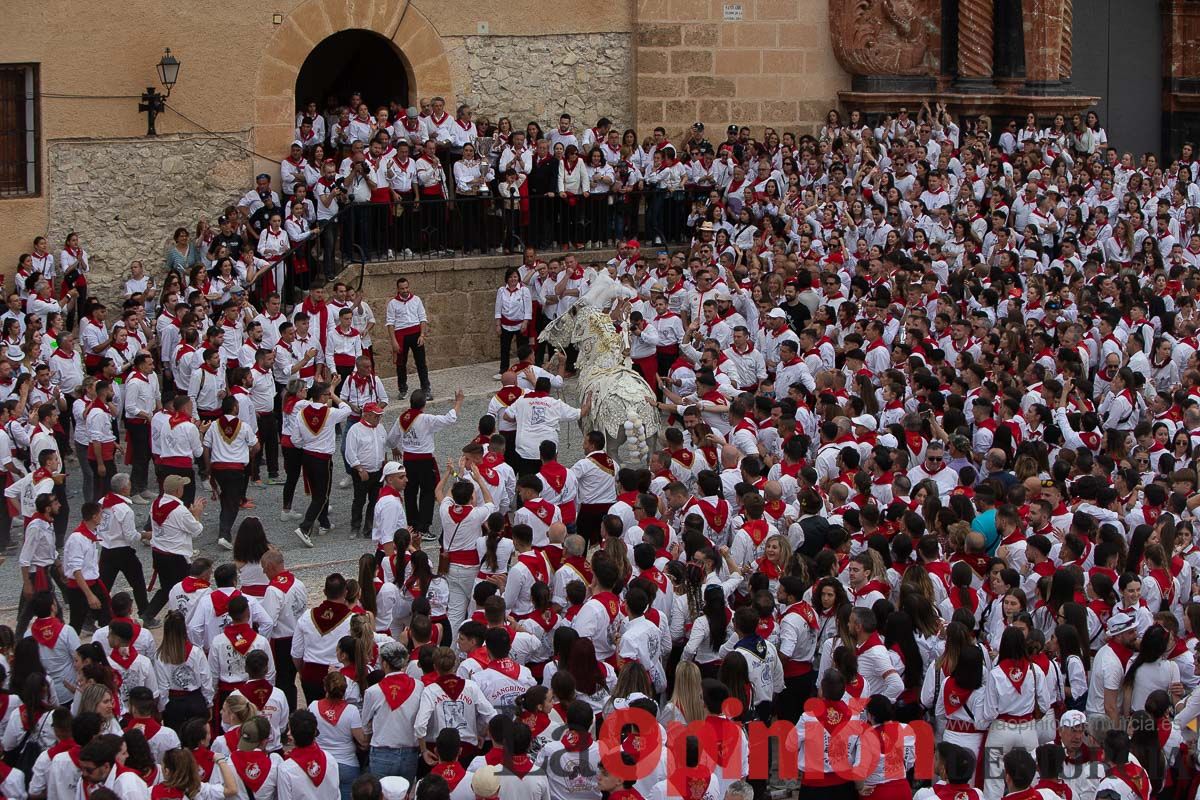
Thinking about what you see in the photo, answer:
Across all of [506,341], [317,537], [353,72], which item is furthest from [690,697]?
[353,72]

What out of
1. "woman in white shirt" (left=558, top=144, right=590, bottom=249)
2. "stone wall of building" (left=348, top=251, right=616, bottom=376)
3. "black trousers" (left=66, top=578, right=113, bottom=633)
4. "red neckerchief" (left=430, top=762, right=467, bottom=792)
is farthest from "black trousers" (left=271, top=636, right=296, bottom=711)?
"woman in white shirt" (left=558, top=144, right=590, bottom=249)

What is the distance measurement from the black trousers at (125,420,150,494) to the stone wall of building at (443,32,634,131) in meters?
9.08

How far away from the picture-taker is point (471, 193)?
21734 mm

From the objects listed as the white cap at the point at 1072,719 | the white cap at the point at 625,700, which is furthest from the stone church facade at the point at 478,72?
the white cap at the point at 1072,719

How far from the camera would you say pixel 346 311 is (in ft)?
58.1

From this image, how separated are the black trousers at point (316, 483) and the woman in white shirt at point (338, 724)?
18.3ft

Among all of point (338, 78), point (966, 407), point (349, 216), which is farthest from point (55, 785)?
point (338, 78)

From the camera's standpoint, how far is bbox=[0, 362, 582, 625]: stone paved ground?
14.5 meters

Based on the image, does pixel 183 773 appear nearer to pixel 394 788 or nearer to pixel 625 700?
pixel 394 788

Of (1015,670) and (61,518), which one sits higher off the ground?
(61,518)

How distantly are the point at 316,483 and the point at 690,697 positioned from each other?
664 centimetres

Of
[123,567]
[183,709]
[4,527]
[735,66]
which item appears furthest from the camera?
[735,66]

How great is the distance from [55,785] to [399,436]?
6.34 m

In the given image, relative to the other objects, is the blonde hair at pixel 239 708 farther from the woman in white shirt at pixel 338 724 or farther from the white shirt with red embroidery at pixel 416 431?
the white shirt with red embroidery at pixel 416 431
